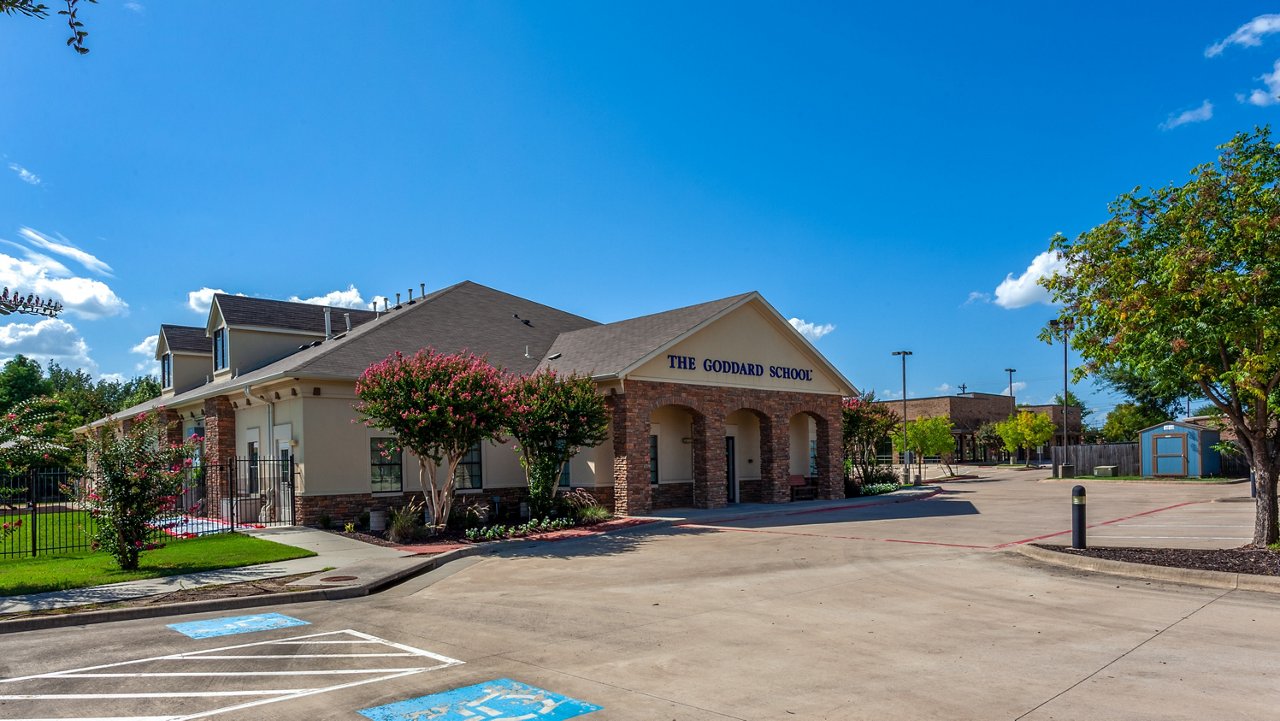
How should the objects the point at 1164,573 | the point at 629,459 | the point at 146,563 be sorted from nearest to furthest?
A: the point at 1164,573
the point at 146,563
the point at 629,459

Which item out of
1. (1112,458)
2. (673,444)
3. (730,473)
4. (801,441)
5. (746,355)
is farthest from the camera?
(1112,458)

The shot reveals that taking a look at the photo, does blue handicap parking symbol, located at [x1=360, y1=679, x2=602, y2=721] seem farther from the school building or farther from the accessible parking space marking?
the school building

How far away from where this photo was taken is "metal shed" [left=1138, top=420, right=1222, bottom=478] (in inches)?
1662

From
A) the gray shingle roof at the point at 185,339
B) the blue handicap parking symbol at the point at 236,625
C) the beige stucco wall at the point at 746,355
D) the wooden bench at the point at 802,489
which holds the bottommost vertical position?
the wooden bench at the point at 802,489

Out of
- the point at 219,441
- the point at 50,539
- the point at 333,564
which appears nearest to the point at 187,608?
the point at 333,564

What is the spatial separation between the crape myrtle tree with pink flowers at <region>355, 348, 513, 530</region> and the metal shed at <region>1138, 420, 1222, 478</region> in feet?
128

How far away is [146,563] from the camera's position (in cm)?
1491

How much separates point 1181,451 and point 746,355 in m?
30.4

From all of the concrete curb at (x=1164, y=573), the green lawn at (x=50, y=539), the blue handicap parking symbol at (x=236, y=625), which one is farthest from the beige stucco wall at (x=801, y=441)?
the blue handicap parking symbol at (x=236, y=625)

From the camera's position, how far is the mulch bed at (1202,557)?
11672 millimetres

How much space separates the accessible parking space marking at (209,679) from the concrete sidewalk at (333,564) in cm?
332

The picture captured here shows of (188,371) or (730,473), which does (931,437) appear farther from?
(188,371)

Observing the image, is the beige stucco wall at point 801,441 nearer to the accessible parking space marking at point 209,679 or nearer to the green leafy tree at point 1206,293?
the green leafy tree at point 1206,293

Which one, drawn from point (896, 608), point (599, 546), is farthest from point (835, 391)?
point (896, 608)
